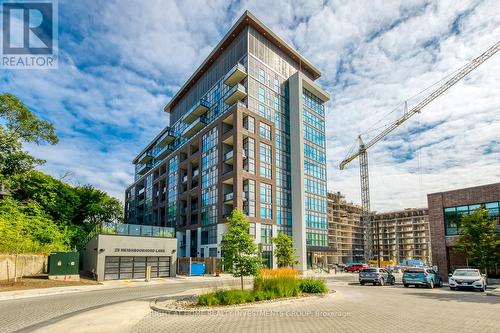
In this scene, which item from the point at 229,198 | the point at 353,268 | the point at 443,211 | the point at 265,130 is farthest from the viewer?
the point at 353,268

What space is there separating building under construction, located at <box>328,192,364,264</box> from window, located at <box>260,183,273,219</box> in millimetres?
76328

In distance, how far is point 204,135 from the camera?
64.2 m

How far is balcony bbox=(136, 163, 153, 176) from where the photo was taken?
101062 millimetres

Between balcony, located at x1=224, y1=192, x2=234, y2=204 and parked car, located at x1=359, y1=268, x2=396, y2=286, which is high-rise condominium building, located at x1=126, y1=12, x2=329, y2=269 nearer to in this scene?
balcony, located at x1=224, y1=192, x2=234, y2=204

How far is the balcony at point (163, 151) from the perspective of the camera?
8381cm

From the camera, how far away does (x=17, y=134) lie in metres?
38.1

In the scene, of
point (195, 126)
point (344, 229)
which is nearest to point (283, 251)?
point (195, 126)

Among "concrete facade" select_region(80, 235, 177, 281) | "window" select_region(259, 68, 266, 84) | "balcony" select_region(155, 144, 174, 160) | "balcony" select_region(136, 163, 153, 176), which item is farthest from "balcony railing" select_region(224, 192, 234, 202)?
"balcony" select_region(136, 163, 153, 176)

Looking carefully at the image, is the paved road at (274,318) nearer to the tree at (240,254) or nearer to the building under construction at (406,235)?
the tree at (240,254)

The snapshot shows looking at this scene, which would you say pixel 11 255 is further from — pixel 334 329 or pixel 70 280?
pixel 334 329

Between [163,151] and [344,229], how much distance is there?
271 ft

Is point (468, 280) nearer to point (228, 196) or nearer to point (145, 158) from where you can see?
point (228, 196)

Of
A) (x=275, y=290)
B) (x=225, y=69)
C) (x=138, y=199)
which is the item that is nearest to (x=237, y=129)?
(x=225, y=69)

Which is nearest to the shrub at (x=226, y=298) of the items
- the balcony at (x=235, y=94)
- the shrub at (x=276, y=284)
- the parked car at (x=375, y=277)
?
the shrub at (x=276, y=284)
